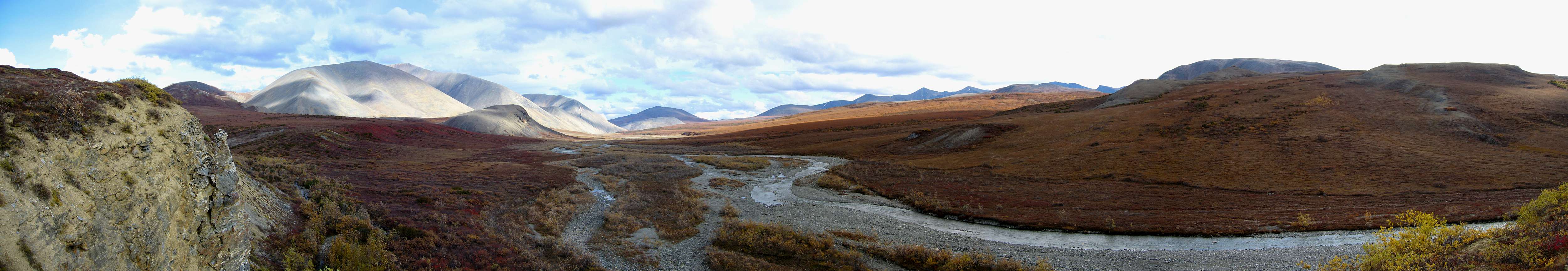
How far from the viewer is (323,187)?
24.6 m

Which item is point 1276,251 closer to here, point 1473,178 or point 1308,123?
point 1473,178

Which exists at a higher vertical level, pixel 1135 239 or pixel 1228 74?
pixel 1228 74

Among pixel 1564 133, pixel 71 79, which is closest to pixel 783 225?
pixel 71 79

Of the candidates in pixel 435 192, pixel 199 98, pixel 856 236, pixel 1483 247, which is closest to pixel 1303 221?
pixel 1483 247

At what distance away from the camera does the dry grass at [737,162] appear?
5781 cm

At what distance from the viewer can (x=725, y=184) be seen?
4522 cm

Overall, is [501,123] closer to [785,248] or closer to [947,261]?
[785,248]

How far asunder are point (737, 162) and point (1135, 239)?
43672mm

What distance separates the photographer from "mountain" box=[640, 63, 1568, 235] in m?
28.0

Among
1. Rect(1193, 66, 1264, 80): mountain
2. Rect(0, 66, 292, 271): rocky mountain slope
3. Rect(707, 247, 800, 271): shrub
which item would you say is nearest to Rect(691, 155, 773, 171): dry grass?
Rect(707, 247, 800, 271): shrub

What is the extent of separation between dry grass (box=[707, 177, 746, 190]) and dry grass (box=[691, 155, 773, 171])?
8.86 metres

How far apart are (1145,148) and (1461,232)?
3505 centimetres

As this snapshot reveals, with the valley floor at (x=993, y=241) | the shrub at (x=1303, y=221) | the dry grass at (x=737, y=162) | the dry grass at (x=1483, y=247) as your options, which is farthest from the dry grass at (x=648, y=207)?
the shrub at (x=1303, y=221)

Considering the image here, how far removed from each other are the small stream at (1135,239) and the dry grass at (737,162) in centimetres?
2791
